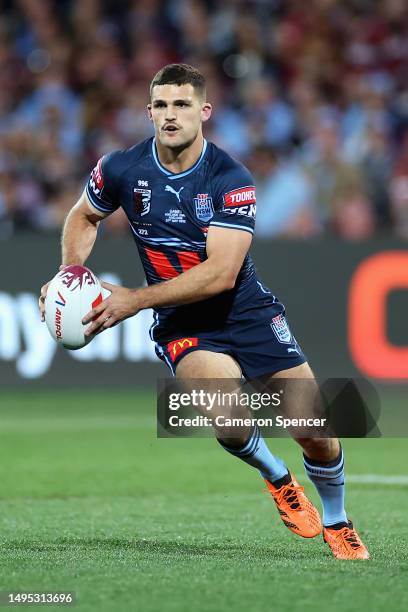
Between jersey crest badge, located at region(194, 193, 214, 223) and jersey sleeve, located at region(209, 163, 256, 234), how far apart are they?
3 centimetres

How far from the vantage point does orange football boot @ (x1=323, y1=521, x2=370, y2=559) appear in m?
6.17

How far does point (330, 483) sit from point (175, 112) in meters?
2.11

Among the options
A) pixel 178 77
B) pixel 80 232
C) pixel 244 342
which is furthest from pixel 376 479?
pixel 178 77

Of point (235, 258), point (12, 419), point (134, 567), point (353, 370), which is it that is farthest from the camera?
point (353, 370)

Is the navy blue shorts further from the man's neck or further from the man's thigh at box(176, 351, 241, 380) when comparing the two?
the man's neck

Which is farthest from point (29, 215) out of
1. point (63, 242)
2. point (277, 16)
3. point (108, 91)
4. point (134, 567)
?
point (134, 567)

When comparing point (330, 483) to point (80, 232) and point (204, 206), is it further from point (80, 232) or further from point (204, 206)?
point (80, 232)

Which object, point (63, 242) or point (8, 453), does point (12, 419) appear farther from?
point (63, 242)

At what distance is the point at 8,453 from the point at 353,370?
15.4 ft

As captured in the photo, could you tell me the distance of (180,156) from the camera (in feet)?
21.0

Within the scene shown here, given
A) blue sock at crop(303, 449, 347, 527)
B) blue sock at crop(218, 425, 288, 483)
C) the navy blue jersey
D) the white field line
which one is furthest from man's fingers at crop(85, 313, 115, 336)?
the white field line

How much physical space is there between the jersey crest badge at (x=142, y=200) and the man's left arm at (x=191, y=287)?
16.4 inches

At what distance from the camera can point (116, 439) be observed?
11.2 m

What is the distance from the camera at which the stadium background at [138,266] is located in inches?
293
